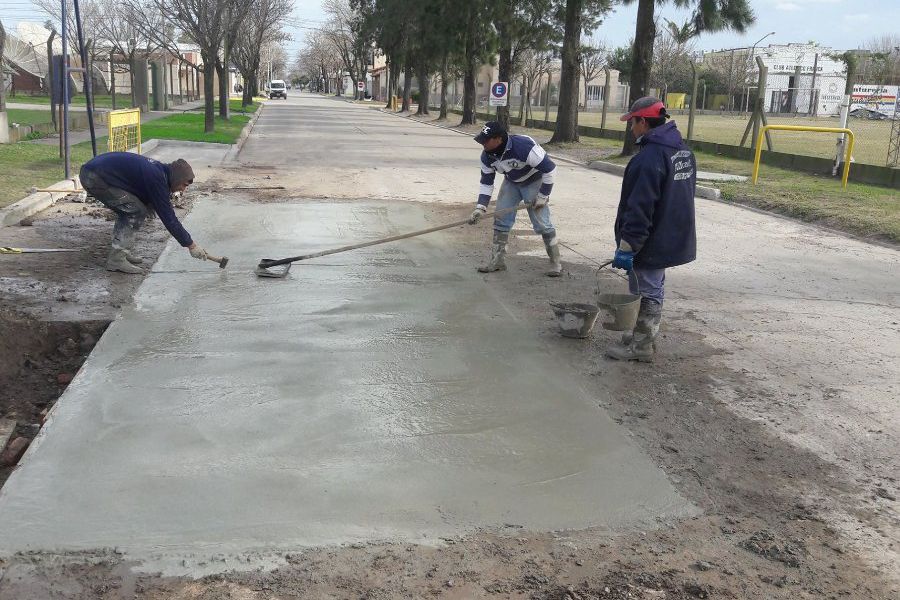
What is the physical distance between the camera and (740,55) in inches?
2185

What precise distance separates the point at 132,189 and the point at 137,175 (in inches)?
6.7

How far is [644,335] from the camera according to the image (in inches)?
211

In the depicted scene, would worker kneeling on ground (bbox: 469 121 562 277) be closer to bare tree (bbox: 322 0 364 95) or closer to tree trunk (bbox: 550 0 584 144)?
tree trunk (bbox: 550 0 584 144)

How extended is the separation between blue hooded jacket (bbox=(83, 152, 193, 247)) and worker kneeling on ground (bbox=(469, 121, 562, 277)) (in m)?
2.62

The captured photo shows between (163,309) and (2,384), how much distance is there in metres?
1.27

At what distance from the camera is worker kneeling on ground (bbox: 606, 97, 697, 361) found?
494 cm

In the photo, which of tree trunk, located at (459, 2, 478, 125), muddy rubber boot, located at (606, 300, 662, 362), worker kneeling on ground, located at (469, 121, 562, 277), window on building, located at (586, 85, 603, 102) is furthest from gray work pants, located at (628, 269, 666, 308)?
window on building, located at (586, 85, 603, 102)

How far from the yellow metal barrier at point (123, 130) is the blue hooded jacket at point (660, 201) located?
10054mm

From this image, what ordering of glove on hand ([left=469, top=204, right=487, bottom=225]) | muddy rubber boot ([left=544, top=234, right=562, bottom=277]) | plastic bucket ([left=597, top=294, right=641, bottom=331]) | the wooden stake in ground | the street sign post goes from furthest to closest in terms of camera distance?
the street sign post, the wooden stake in ground, muddy rubber boot ([left=544, top=234, right=562, bottom=277]), glove on hand ([left=469, top=204, right=487, bottom=225]), plastic bucket ([left=597, top=294, right=641, bottom=331])

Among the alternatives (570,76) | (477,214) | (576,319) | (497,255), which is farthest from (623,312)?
(570,76)

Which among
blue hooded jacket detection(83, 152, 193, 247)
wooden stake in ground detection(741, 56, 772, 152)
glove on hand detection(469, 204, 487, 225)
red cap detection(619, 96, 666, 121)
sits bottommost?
glove on hand detection(469, 204, 487, 225)

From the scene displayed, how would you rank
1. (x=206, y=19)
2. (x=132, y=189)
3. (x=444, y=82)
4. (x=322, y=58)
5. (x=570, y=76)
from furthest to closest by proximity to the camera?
1. (x=322, y=58)
2. (x=444, y=82)
3. (x=570, y=76)
4. (x=206, y=19)
5. (x=132, y=189)

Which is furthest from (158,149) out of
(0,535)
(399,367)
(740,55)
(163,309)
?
(740,55)

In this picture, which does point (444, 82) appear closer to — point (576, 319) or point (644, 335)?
point (576, 319)
